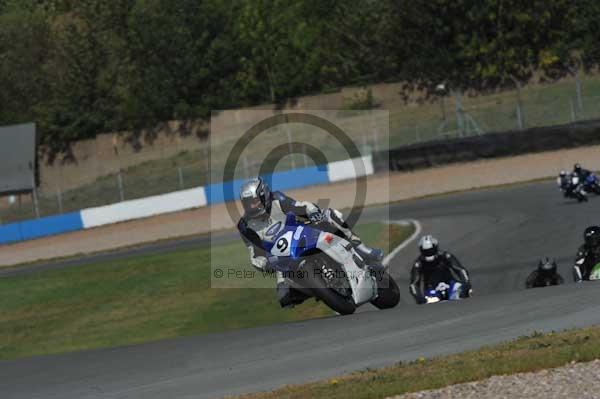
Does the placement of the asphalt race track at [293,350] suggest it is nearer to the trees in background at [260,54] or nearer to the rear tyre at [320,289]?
the rear tyre at [320,289]

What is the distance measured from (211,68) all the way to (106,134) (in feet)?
22.2

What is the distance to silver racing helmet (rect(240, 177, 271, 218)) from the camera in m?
11.7

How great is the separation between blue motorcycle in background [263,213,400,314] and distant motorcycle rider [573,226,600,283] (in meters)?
3.61

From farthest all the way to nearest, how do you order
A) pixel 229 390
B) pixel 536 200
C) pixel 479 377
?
pixel 536 200 < pixel 229 390 < pixel 479 377

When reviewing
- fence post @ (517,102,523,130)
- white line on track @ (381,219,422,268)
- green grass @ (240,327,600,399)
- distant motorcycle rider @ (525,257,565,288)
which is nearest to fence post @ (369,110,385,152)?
fence post @ (517,102,523,130)

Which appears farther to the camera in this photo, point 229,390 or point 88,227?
point 88,227

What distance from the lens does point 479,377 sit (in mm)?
7957

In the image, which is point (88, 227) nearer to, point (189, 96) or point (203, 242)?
point (203, 242)

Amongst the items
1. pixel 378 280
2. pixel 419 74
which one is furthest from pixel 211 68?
pixel 378 280

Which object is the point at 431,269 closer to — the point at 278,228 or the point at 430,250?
the point at 430,250

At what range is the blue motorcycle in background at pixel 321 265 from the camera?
11352mm

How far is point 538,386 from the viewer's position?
7527mm

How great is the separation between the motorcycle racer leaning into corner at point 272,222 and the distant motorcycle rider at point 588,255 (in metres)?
3.24

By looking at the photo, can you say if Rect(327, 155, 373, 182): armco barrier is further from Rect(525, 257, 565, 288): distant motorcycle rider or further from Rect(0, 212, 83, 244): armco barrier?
Rect(525, 257, 565, 288): distant motorcycle rider
